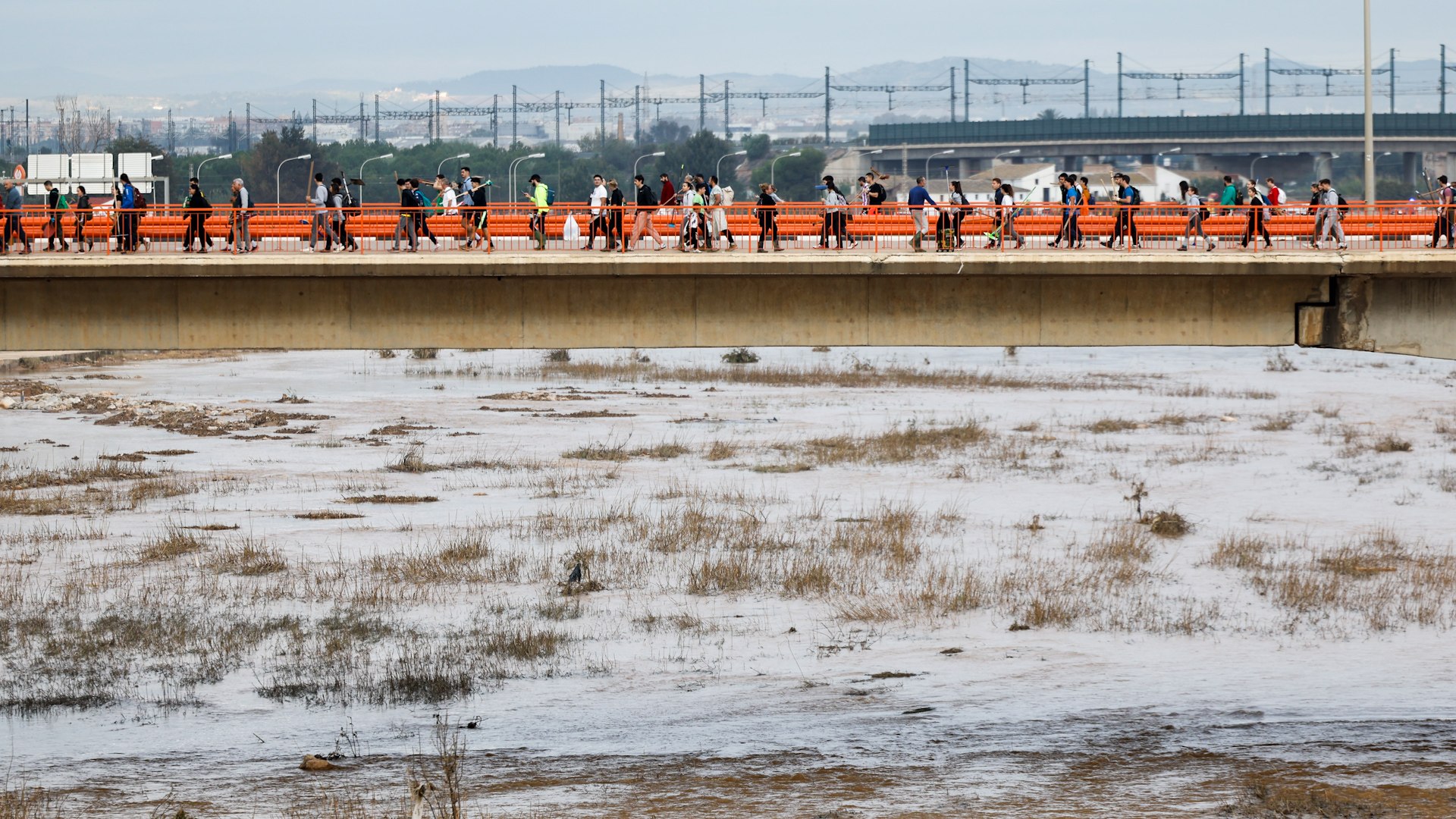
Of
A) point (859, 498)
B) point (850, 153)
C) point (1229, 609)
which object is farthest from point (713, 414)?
point (850, 153)

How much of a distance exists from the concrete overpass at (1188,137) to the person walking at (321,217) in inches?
5329

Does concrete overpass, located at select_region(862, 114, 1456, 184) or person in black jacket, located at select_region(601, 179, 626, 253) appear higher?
concrete overpass, located at select_region(862, 114, 1456, 184)

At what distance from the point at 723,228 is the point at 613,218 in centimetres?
192

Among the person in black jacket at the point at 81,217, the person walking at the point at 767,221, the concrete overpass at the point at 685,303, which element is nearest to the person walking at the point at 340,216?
the concrete overpass at the point at 685,303

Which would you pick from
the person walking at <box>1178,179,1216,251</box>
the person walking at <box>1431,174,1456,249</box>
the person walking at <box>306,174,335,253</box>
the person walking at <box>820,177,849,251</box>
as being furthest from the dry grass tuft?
the person walking at <box>306,174,335,253</box>

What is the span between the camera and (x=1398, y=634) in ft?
92.5

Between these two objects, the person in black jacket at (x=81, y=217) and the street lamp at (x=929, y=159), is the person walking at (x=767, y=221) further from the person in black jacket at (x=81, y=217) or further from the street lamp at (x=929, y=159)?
the street lamp at (x=929, y=159)

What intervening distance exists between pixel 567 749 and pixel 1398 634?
50.7 feet

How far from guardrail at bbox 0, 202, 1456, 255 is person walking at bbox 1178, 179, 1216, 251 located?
78mm

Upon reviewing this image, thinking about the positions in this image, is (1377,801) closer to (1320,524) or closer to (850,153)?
(1320,524)

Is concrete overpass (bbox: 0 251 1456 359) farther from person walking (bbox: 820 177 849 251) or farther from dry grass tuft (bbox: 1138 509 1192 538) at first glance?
dry grass tuft (bbox: 1138 509 1192 538)

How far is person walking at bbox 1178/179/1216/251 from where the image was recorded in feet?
79.8

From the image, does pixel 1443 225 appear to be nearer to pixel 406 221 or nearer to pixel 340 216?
pixel 406 221

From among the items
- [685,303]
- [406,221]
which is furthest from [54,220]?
[685,303]
